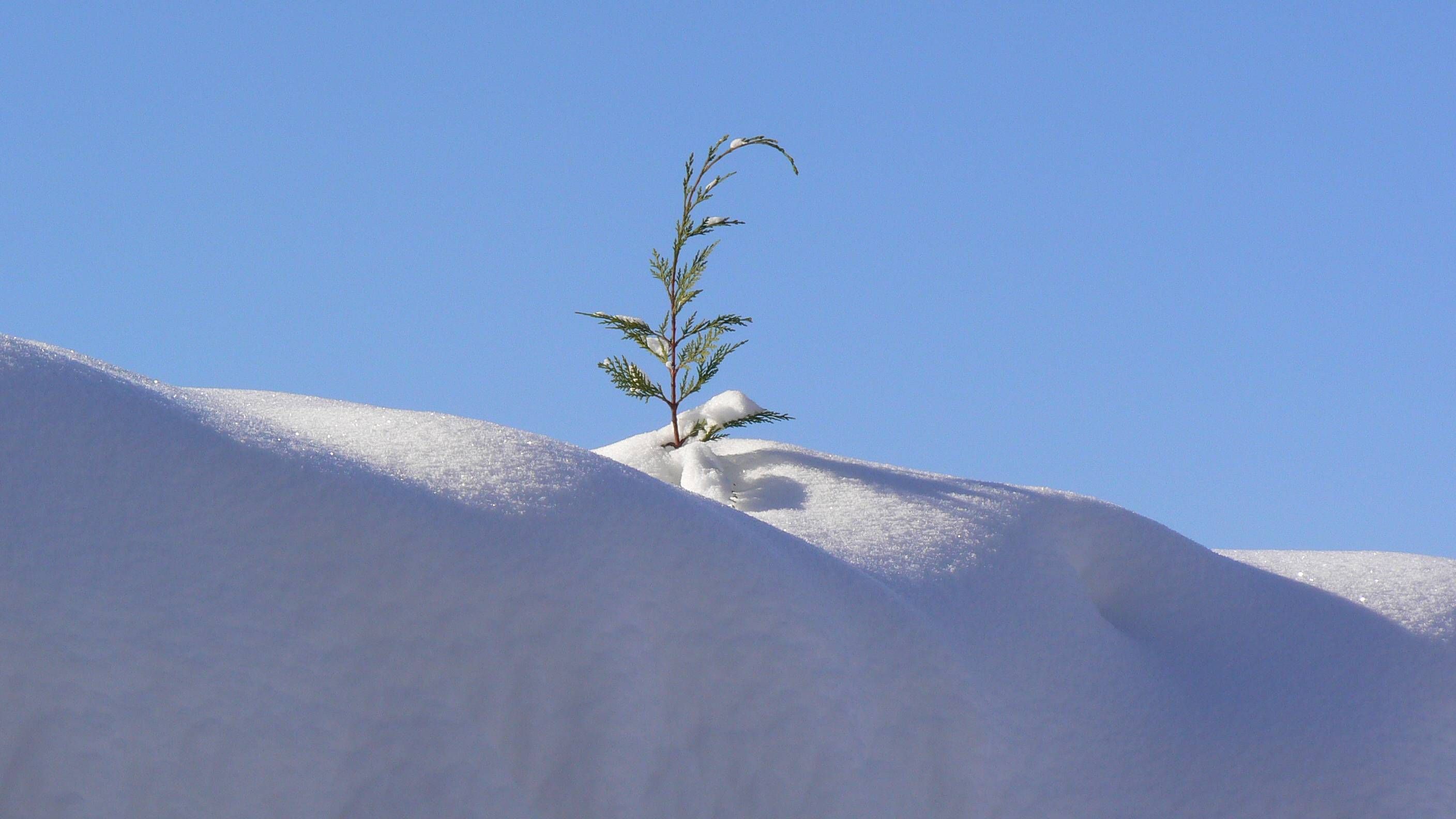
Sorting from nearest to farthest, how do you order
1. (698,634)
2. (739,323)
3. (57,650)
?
(57,650), (698,634), (739,323)

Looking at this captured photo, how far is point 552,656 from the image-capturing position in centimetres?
175

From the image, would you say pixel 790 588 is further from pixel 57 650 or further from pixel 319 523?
pixel 57 650

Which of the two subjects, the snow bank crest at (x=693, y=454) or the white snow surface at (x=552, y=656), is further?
the snow bank crest at (x=693, y=454)

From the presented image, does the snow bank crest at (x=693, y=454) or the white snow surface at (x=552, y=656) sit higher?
the snow bank crest at (x=693, y=454)

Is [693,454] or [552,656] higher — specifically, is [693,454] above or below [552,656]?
above

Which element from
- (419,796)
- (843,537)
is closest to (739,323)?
(843,537)

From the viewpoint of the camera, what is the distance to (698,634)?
1.87 meters

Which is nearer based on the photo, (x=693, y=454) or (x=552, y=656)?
(x=552, y=656)

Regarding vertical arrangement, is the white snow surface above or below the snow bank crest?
below

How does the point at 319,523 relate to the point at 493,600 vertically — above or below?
above

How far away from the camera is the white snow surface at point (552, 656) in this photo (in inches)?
61.1

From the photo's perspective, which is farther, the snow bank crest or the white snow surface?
the snow bank crest

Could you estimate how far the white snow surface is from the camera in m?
1.55

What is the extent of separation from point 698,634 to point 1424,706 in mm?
1650
